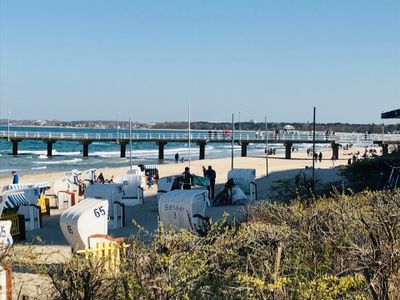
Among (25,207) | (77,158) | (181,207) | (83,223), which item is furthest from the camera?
(77,158)

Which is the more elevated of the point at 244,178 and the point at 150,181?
the point at 244,178

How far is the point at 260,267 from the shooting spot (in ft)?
16.1

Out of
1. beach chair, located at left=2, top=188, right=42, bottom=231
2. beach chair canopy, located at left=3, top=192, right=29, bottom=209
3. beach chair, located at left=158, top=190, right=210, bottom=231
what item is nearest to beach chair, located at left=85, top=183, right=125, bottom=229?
beach chair, located at left=2, top=188, right=42, bottom=231

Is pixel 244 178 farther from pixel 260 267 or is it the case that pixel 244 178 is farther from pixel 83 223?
pixel 260 267

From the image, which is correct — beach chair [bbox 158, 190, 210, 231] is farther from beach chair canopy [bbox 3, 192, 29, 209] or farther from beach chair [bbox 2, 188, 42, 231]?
beach chair canopy [bbox 3, 192, 29, 209]

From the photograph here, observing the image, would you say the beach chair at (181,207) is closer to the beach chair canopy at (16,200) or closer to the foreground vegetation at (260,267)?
the beach chair canopy at (16,200)

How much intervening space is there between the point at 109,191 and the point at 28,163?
37125 mm

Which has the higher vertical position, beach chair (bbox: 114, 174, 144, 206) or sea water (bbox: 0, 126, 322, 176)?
beach chair (bbox: 114, 174, 144, 206)

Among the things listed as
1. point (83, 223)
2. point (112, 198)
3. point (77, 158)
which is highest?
point (83, 223)

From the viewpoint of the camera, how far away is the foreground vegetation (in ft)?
13.7

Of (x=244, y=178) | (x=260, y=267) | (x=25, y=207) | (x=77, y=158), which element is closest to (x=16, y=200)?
(x=25, y=207)

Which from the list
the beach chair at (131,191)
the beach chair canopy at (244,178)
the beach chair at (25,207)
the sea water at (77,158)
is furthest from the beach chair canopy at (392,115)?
the sea water at (77,158)

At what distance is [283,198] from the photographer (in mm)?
13320

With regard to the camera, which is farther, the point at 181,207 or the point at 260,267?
the point at 181,207
